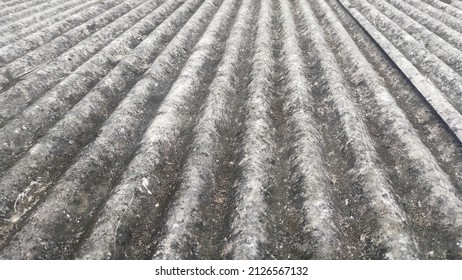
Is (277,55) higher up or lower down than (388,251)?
higher up

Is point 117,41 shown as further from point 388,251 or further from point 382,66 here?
point 388,251

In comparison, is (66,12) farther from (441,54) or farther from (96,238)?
(441,54)

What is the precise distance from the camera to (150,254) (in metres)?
2.36

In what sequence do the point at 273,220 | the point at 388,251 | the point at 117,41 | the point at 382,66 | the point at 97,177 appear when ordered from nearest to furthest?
the point at 388,251
the point at 273,220
the point at 97,177
the point at 382,66
the point at 117,41

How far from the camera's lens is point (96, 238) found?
2.37 m

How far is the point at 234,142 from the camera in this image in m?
3.43

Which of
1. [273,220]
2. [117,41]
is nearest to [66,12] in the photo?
[117,41]

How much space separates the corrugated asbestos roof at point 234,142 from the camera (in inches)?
96.3

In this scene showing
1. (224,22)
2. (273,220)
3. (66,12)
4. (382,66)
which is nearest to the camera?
(273,220)

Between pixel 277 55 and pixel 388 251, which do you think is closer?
pixel 388 251

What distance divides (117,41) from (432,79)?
510 centimetres

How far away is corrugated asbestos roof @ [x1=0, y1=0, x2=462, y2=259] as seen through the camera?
2.45 m

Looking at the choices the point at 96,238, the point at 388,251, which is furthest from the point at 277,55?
the point at 96,238

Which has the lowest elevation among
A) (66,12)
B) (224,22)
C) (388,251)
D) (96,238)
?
(388,251)
